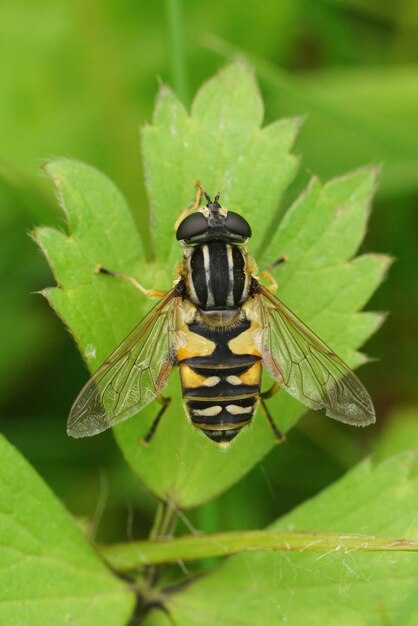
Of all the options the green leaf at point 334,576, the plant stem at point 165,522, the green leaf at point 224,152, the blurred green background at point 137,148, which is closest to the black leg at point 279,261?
the green leaf at point 224,152

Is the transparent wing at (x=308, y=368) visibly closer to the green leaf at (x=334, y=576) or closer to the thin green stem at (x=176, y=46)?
the green leaf at (x=334, y=576)

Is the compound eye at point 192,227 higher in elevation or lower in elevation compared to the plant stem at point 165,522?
higher

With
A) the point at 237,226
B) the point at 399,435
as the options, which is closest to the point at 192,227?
the point at 237,226

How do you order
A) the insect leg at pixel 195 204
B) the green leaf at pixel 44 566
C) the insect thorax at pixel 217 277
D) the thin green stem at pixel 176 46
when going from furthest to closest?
the thin green stem at pixel 176 46
the insect leg at pixel 195 204
the insect thorax at pixel 217 277
the green leaf at pixel 44 566

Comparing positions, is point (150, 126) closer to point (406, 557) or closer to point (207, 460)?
point (207, 460)

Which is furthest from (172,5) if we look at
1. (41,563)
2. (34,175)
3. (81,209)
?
(41,563)

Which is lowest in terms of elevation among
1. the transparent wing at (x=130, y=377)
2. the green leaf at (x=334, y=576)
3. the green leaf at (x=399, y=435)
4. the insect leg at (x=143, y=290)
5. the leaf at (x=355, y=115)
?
the green leaf at (x=334, y=576)

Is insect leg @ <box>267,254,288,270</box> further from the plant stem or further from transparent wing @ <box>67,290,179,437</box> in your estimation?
the plant stem
